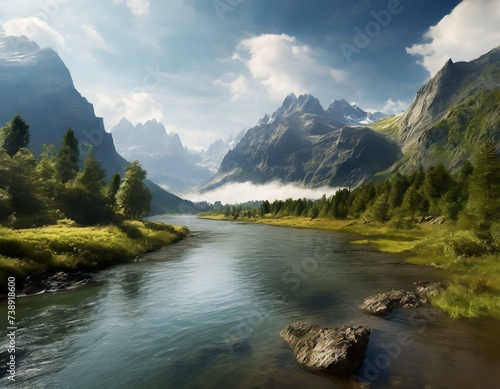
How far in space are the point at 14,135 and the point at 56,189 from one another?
3239 centimetres

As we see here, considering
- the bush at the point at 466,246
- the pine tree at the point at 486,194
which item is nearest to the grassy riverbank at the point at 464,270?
the bush at the point at 466,246

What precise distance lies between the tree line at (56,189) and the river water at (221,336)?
28.6 meters

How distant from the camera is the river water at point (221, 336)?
1416 centimetres

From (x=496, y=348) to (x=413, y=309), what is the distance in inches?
273

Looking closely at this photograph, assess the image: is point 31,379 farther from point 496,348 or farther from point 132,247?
point 132,247

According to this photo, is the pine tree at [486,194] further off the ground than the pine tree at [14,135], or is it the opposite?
the pine tree at [14,135]

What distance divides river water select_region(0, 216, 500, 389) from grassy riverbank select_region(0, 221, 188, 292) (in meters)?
4.18

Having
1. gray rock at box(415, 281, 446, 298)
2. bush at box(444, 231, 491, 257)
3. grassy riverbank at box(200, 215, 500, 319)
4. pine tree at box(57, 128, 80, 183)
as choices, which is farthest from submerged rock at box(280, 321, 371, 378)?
pine tree at box(57, 128, 80, 183)

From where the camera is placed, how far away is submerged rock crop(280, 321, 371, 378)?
14.3 meters

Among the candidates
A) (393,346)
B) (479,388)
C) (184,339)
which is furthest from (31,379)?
(479,388)

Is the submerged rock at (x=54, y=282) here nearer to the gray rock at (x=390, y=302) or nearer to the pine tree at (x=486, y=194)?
the gray rock at (x=390, y=302)

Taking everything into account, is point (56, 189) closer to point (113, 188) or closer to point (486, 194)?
point (113, 188)

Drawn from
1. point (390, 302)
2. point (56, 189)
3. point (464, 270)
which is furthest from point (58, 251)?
point (464, 270)

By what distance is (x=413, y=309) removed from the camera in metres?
23.2
